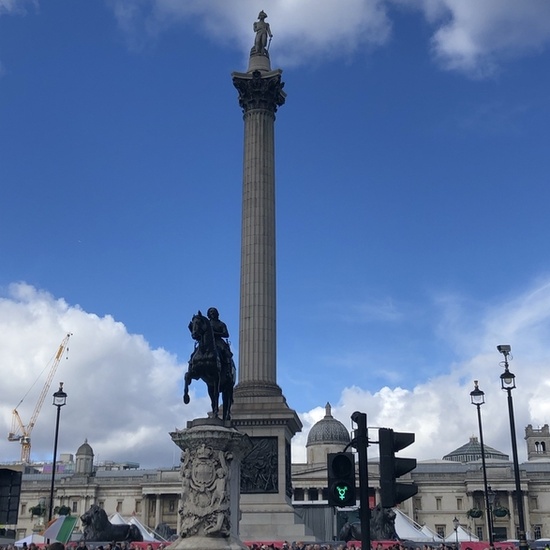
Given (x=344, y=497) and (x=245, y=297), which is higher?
(x=245, y=297)

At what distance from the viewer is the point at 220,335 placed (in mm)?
22766

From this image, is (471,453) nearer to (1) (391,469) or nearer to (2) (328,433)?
(2) (328,433)

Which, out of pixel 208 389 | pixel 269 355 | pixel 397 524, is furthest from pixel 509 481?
pixel 208 389

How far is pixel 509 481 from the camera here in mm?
122062

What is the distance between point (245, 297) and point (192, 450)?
26.7 m

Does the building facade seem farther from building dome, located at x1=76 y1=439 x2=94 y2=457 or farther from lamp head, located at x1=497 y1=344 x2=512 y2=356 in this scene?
lamp head, located at x1=497 y1=344 x2=512 y2=356

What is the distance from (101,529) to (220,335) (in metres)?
21.4

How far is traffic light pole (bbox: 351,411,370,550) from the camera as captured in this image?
11.1 meters

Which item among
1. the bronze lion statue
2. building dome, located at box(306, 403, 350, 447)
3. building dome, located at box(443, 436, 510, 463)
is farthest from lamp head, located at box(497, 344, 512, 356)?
building dome, located at box(443, 436, 510, 463)

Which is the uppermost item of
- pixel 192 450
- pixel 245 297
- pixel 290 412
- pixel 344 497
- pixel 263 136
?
pixel 263 136

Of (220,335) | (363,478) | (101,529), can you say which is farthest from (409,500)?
(363,478)

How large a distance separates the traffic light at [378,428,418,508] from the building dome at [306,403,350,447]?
13280cm

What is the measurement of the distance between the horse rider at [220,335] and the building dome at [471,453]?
145 m

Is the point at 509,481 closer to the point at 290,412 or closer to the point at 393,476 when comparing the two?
the point at 290,412
